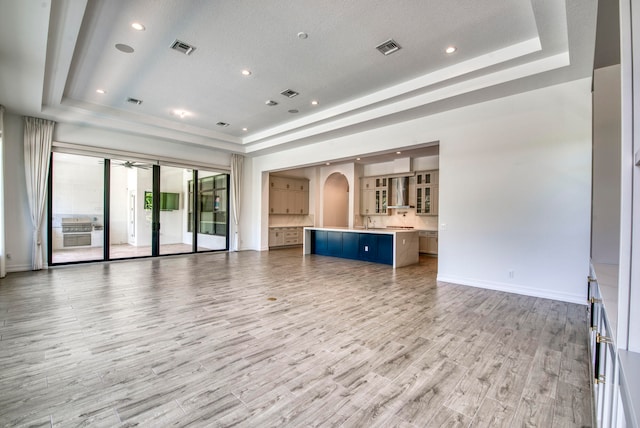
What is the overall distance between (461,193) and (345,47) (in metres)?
3.32

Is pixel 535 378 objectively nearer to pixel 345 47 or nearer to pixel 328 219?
pixel 345 47

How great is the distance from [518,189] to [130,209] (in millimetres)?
8866

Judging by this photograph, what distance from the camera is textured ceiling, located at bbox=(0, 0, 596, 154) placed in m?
3.14

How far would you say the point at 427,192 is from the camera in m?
9.32

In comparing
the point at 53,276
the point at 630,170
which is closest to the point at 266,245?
the point at 53,276

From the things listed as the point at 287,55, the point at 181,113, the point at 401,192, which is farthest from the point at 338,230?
the point at 287,55

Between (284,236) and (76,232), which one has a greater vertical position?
(76,232)

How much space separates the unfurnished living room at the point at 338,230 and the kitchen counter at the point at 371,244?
80 millimetres

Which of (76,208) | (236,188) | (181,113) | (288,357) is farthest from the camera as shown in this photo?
(236,188)

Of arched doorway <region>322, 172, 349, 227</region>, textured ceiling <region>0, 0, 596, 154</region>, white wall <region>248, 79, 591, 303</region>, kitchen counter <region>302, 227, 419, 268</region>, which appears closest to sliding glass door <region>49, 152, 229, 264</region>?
textured ceiling <region>0, 0, 596, 154</region>

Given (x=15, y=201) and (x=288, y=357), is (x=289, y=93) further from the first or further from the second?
(x=15, y=201)

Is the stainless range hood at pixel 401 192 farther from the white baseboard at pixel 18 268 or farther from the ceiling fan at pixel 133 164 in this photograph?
the white baseboard at pixel 18 268

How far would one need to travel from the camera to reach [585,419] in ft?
6.18

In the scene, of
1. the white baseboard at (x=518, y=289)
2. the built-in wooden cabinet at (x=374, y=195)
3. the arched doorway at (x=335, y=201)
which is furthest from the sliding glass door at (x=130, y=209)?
the white baseboard at (x=518, y=289)
